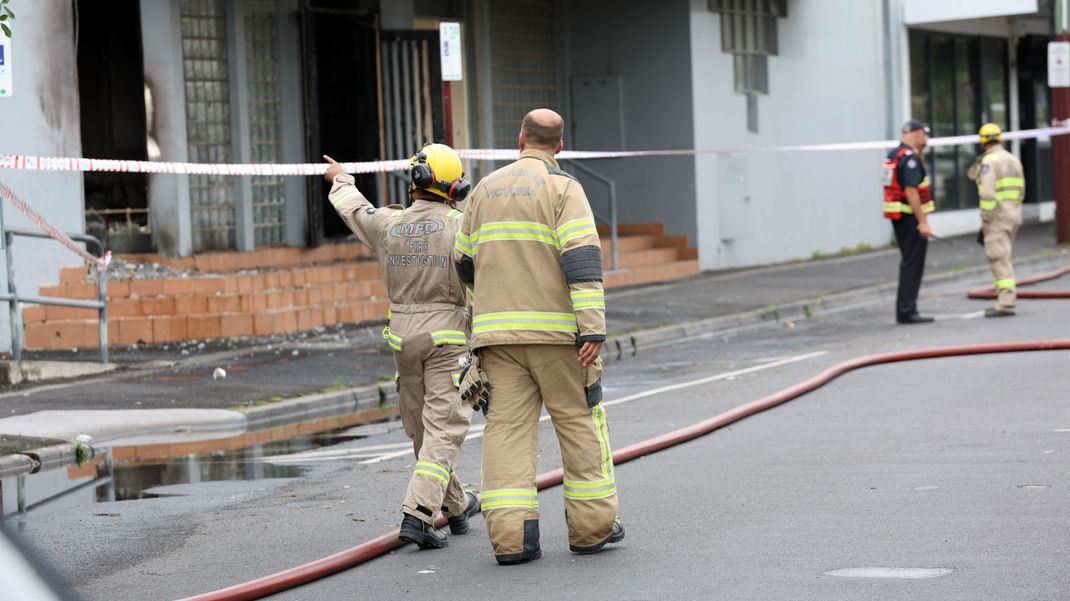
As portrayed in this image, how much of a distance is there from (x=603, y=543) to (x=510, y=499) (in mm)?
442

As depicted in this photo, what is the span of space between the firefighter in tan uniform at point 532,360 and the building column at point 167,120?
10.2 meters

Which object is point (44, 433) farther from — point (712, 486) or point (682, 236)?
point (682, 236)

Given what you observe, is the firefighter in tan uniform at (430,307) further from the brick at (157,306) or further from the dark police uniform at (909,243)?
the dark police uniform at (909,243)

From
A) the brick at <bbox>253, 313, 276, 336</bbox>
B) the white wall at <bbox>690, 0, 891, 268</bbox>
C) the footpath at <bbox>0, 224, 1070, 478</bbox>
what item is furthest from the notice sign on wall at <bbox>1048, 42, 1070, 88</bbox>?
the brick at <bbox>253, 313, 276, 336</bbox>

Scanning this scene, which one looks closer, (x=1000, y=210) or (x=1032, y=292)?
(x=1000, y=210)

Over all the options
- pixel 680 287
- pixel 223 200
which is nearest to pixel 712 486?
pixel 223 200

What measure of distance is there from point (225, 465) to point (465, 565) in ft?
11.0

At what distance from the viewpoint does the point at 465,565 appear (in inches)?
261

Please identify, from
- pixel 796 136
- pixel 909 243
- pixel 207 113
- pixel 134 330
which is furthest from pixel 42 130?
pixel 796 136

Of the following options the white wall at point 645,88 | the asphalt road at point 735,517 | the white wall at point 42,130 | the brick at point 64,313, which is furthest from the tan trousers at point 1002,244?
the white wall at point 42,130

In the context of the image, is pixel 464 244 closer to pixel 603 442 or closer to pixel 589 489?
pixel 603 442

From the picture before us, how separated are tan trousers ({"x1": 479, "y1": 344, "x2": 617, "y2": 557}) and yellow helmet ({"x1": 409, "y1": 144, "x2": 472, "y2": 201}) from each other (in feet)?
2.62

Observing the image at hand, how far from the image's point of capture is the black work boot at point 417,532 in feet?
22.1

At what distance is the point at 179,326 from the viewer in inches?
583
